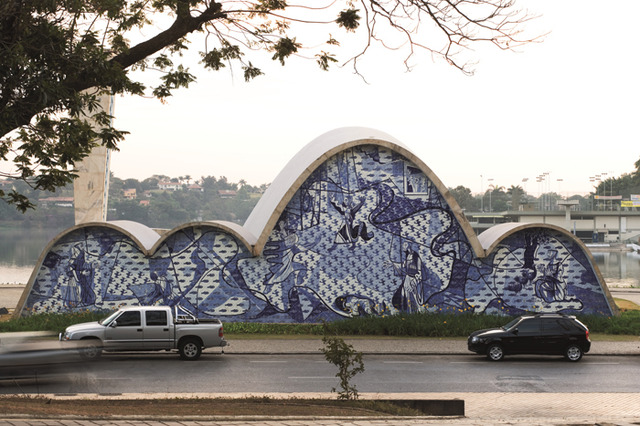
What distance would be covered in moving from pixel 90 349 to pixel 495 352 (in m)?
10.9

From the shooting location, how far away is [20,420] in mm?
9852

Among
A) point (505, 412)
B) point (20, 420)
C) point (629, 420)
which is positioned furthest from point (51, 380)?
point (629, 420)

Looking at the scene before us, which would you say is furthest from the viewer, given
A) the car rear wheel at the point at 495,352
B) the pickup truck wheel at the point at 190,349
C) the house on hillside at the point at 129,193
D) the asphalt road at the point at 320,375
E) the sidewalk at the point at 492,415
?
the house on hillside at the point at 129,193

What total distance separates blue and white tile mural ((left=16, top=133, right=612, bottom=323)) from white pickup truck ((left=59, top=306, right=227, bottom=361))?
526 centimetres

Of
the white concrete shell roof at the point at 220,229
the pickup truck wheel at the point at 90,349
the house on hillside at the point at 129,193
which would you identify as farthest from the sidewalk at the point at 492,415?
A: the house on hillside at the point at 129,193

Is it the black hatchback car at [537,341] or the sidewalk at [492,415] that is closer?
the sidewalk at [492,415]

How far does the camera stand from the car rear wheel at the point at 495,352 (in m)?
19.7

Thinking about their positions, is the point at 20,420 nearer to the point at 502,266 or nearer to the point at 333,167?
the point at 333,167

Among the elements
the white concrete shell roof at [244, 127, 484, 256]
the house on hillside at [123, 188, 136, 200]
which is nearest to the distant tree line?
the house on hillside at [123, 188, 136, 200]

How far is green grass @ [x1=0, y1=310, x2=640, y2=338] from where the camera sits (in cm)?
2336

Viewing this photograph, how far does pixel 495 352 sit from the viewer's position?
1975 centimetres

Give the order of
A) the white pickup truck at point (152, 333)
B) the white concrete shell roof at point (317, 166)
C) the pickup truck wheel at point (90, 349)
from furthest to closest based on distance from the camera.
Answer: the white concrete shell roof at point (317, 166), the white pickup truck at point (152, 333), the pickup truck wheel at point (90, 349)

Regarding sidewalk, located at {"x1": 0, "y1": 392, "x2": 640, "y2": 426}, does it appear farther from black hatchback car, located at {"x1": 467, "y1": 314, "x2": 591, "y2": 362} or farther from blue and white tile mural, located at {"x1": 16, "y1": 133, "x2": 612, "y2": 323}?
blue and white tile mural, located at {"x1": 16, "y1": 133, "x2": 612, "y2": 323}

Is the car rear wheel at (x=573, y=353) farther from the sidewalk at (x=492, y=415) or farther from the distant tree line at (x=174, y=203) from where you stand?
the distant tree line at (x=174, y=203)
